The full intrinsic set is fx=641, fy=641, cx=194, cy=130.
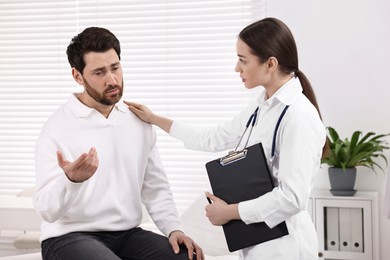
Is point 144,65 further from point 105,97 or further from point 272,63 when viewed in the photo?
point 272,63

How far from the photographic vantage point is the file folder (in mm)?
2002

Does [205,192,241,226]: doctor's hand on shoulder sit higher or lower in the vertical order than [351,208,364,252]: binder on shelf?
higher

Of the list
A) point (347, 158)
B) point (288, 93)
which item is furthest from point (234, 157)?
point (347, 158)

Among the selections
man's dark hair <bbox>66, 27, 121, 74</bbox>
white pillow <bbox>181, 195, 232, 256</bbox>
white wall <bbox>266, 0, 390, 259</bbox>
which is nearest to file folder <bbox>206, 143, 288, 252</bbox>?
man's dark hair <bbox>66, 27, 121, 74</bbox>

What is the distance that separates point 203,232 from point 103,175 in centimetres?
88

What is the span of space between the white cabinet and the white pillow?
2.77 feet

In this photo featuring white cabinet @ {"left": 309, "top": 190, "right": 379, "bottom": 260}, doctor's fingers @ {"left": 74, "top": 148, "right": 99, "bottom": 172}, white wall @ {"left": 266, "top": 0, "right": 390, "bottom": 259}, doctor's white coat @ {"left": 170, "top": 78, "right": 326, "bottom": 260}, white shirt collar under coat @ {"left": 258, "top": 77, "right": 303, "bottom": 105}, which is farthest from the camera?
white wall @ {"left": 266, "top": 0, "right": 390, "bottom": 259}

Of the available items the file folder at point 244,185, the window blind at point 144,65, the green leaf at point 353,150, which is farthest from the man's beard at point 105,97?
the window blind at point 144,65

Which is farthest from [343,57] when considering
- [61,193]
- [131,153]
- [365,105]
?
[61,193]

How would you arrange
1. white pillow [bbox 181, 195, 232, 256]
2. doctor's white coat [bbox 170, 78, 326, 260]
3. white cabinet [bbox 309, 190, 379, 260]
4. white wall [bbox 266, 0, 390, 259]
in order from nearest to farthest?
doctor's white coat [bbox 170, 78, 326, 260] → white pillow [bbox 181, 195, 232, 256] → white cabinet [bbox 309, 190, 379, 260] → white wall [bbox 266, 0, 390, 259]

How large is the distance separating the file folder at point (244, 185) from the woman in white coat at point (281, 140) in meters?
0.03

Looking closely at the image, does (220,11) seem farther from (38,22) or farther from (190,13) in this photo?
(38,22)

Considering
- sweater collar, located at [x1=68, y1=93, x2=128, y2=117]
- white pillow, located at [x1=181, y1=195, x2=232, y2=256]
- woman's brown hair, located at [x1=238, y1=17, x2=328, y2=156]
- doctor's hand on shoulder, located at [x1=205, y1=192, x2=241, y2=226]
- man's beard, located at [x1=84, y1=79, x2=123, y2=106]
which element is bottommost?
white pillow, located at [x1=181, y1=195, x2=232, y2=256]

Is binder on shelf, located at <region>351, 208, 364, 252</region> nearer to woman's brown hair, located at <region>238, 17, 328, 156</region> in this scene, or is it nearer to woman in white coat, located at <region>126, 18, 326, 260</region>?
woman in white coat, located at <region>126, 18, 326, 260</region>
